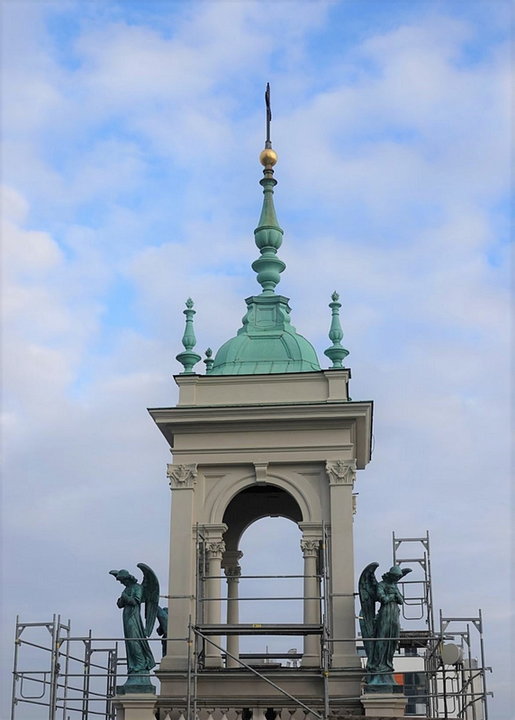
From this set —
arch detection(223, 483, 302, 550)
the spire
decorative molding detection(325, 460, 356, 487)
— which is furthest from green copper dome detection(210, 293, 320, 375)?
arch detection(223, 483, 302, 550)

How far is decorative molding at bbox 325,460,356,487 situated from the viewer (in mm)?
21969

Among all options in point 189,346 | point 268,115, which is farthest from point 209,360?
point 268,115

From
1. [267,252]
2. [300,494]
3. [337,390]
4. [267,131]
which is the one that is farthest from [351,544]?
[267,131]

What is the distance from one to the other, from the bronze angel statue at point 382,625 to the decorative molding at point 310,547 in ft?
4.43

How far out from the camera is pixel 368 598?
2078 centimetres

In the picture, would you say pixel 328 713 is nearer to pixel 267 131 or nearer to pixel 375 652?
pixel 375 652

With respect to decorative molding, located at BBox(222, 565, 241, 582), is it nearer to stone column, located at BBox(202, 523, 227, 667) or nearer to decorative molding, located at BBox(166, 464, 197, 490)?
stone column, located at BBox(202, 523, 227, 667)

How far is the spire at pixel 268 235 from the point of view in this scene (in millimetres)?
25156

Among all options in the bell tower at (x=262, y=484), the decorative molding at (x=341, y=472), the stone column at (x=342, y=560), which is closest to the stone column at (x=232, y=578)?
the bell tower at (x=262, y=484)

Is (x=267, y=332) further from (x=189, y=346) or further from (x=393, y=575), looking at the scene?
(x=393, y=575)

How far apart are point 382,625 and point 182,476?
4781 mm

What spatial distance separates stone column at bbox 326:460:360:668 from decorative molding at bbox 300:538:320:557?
35 cm

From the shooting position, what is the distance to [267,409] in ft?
72.9

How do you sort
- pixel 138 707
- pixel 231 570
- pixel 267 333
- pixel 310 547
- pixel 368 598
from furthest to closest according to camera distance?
pixel 231 570 → pixel 267 333 → pixel 310 547 → pixel 368 598 → pixel 138 707
